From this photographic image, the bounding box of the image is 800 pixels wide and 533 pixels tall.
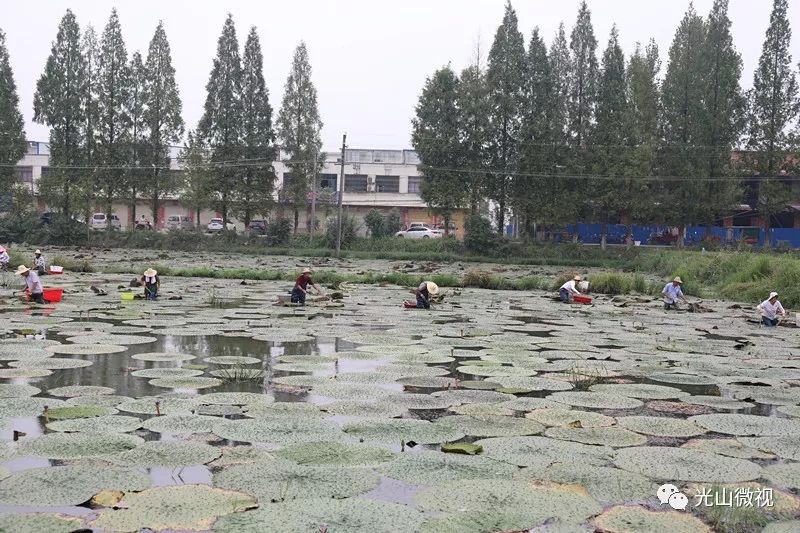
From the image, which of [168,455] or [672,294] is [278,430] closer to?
[168,455]

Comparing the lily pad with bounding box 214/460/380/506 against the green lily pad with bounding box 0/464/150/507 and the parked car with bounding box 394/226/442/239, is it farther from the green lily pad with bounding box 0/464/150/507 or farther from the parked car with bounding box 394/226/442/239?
the parked car with bounding box 394/226/442/239

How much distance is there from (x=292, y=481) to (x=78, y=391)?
294cm

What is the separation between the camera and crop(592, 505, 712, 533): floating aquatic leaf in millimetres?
3674

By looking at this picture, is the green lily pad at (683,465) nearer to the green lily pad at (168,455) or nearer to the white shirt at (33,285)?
the green lily pad at (168,455)

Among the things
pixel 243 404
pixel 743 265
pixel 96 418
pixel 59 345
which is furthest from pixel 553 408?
pixel 743 265

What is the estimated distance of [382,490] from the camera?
4.20 meters

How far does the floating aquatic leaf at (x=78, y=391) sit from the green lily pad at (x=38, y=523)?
278 cm

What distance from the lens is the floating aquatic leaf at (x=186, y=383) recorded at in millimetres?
6801

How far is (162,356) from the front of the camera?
27.5 ft

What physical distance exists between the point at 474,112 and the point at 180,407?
118 feet

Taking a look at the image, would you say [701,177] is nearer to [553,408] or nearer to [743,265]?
[743,265]

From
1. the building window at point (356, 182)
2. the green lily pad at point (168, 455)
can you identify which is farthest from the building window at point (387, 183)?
the green lily pad at point (168, 455)

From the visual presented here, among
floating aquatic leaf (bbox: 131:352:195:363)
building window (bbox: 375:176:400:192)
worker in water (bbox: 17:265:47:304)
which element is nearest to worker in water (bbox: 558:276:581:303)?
worker in water (bbox: 17:265:47:304)

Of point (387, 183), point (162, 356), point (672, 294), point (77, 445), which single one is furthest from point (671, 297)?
point (387, 183)
